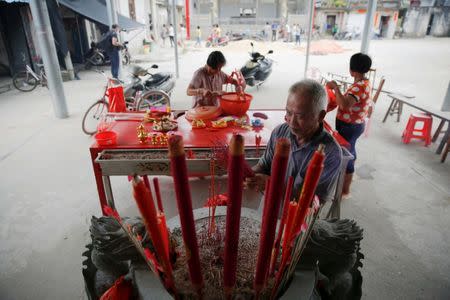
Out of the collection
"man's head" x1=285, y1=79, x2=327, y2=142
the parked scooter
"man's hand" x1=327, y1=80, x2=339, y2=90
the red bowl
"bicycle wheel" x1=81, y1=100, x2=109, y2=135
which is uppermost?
"man's head" x1=285, y1=79, x2=327, y2=142

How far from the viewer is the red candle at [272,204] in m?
0.49

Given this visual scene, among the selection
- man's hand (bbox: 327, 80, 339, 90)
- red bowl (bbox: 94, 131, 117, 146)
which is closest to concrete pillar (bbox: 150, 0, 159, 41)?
man's hand (bbox: 327, 80, 339, 90)

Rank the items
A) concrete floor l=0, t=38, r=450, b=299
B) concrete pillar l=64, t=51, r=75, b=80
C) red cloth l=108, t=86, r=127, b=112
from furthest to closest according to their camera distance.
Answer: concrete pillar l=64, t=51, r=75, b=80 → red cloth l=108, t=86, r=127, b=112 → concrete floor l=0, t=38, r=450, b=299

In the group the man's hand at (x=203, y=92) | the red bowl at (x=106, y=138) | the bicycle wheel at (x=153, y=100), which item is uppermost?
the man's hand at (x=203, y=92)

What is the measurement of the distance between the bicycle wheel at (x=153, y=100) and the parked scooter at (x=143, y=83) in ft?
0.60

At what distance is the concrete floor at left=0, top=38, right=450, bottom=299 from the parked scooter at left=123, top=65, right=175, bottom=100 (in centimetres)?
122

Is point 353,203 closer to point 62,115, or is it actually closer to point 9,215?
point 9,215

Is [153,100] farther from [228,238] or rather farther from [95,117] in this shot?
[228,238]

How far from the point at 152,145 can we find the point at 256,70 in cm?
626

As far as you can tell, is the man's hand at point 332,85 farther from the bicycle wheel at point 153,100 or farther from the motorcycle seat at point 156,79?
the motorcycle seat at point 156,79

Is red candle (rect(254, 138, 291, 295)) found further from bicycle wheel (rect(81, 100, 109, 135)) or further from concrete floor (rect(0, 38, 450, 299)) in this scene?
bicycle wheel (rect(81, 100, 109, 135))

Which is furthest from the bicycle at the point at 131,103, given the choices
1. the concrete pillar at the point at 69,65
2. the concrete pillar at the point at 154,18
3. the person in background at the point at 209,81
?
the concrete pillar at the point at 154,18

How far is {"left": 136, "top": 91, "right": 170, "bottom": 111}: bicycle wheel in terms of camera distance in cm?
555

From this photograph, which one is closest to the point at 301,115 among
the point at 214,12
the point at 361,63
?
the point at 361,63
